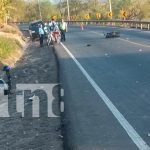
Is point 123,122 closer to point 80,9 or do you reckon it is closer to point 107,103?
point 107,103

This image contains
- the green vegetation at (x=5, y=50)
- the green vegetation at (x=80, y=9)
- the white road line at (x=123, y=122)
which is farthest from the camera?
the green vegetation at (x=80, y=9)

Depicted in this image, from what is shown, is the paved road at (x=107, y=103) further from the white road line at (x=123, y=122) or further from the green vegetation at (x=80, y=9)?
the green vegetation at (x=80, y=9)

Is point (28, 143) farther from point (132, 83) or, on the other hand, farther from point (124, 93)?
point (132, 83)

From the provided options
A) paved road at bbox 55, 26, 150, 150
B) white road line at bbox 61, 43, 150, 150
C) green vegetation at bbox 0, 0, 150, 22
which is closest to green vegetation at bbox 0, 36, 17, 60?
paved road at bbox 55, 26, 150, 150

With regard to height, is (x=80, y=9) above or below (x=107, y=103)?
below

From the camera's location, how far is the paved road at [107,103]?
909cm

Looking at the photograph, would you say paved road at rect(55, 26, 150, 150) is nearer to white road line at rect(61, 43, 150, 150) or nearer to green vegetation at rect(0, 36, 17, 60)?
white road line at rect(61, 43, 150, 150)

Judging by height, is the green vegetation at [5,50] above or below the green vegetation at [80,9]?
above

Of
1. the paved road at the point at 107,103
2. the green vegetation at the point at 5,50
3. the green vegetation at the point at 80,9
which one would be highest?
the paved road at the point at 107,103

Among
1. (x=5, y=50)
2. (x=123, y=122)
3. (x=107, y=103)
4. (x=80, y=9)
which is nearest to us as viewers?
(x=123, y=122)

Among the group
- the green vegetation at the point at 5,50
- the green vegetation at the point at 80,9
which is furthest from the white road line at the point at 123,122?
the green vegetation at the point at 80,9

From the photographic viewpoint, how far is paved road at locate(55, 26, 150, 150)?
909 centimetres

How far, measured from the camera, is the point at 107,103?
1228cm

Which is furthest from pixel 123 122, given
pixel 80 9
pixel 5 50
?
pixel 80 9
